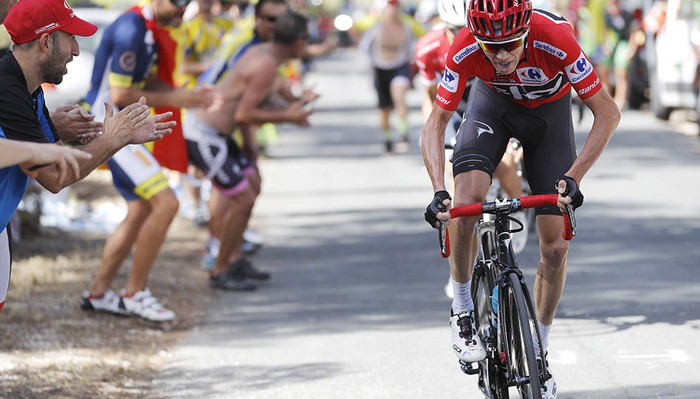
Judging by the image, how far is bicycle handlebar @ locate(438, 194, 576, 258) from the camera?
5.03m

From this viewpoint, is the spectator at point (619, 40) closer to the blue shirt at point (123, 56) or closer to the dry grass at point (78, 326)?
the dry grass at point (78, 326)

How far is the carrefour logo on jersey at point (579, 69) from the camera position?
212 inches

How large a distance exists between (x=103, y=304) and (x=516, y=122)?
3.52 m

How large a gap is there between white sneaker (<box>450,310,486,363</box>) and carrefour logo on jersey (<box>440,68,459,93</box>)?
110cm

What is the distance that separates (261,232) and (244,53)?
2.65 metres

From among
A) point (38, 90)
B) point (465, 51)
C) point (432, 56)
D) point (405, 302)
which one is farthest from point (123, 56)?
point (465, 51)

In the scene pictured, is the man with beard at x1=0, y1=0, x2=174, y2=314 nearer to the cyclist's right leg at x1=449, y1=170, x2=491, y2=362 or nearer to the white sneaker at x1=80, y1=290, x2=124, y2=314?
the cyclist's right leg at x1=449, y1=170, x2=491, y2=362

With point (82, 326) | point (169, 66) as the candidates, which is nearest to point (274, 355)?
point (82, 326)

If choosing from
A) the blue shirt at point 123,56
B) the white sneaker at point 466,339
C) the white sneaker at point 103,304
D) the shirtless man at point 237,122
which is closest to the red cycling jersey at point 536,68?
the white sneaker at point 466,339

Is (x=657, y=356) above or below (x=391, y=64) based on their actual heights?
above

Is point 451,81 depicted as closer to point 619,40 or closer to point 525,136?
point 525,136

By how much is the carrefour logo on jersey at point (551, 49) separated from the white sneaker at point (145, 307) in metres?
3.68

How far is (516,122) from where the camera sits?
5.92 meters

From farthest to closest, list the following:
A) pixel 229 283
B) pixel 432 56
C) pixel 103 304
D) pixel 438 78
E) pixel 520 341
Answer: pixel 229 283 → pixel 438 78 → pixel 432 56 → pixel 103 304 → pixel 520 341
